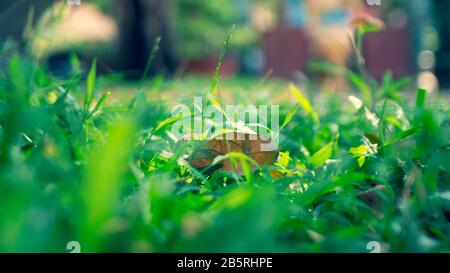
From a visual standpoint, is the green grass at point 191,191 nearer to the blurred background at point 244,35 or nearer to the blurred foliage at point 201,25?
the blurred background at point 244,35

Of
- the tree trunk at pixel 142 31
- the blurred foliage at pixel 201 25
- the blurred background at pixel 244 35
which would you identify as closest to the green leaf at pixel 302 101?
the blurred background at pixel 244 35

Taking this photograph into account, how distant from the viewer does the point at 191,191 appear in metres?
0.79

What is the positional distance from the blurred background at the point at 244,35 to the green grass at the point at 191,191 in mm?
551

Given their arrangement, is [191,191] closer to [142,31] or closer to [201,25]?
[142,31]

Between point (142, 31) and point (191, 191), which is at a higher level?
point (142, 31)

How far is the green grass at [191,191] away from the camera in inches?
17.4

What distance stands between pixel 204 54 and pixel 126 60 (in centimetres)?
675

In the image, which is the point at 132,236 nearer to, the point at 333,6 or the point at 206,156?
the point at 206,156

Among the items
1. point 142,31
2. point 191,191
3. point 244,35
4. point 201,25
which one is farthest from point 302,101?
point 244,35

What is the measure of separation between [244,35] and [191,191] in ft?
47.8

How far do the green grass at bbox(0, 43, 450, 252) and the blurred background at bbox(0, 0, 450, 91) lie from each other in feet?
1.81

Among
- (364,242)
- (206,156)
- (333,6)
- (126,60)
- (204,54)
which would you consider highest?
(204,54)

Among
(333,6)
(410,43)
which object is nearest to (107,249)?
(333,6)

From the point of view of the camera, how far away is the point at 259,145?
875 millimetres
